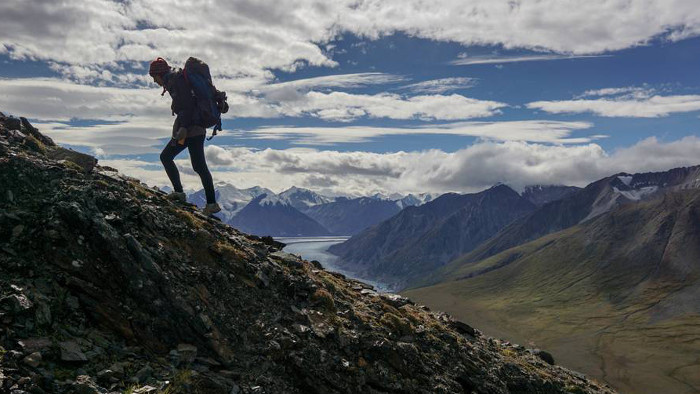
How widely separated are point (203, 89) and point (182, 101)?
1.10 meters

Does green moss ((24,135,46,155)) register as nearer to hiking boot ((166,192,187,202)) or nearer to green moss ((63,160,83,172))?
green moss ((63,160,83,172))

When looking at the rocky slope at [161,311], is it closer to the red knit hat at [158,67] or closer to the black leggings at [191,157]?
the black leggings at [191,157]

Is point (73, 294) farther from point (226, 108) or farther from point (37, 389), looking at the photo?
point (226, 108)

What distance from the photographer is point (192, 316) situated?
15.0 meters

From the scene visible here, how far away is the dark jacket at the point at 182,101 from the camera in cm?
2120

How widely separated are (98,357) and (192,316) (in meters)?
3.25

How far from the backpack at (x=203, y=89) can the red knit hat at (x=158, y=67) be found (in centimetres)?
125

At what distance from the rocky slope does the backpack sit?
→ 13.9ft

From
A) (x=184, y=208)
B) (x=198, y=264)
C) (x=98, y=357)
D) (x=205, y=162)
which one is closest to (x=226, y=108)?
(x=205, y=162)

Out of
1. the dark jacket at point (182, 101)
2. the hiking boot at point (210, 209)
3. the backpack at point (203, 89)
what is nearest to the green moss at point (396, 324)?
the hiking boot at point (210, 209)

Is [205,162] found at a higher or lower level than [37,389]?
higher

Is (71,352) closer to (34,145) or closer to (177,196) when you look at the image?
(177,196)

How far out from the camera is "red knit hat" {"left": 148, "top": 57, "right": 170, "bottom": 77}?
21.3 meters

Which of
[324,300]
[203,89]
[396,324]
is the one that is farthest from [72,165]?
[396,324]
